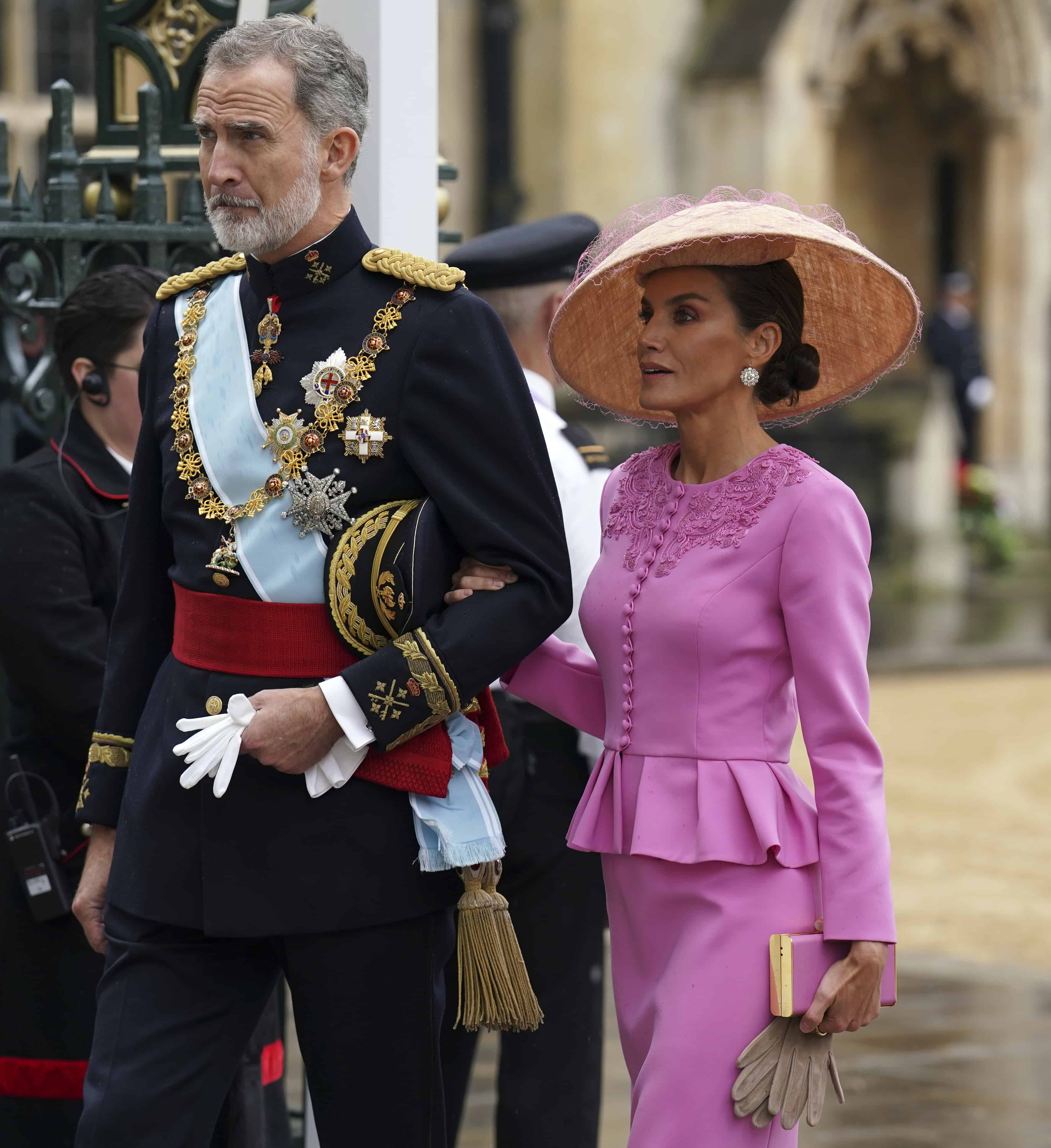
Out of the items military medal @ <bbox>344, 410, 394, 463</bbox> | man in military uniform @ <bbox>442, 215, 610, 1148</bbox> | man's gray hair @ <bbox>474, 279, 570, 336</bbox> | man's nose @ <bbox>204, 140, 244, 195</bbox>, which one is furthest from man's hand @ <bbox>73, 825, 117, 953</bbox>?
man's gray hair @ <bbox>474, 279, 570, 336</bbox>

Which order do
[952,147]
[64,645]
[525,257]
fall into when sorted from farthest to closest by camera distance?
[952,147] → [525,257] → [64,645]

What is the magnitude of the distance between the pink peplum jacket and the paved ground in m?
0.39

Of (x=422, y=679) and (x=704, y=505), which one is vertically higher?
(x=704, y=505)

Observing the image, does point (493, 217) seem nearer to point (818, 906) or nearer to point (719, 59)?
point (719, 59)

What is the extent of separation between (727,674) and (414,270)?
2.15ft

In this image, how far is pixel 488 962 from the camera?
2.90 metres

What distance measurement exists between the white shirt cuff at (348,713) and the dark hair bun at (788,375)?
71 cm

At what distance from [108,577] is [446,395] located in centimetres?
105

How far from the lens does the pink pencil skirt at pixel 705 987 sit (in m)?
2.78

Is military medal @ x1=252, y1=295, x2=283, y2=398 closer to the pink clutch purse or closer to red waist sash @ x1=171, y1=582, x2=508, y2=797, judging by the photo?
red waist sash @ x1=171, y1=582, x2=508, y2=797

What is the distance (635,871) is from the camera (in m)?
2.92

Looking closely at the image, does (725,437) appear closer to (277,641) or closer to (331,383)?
(331,383)

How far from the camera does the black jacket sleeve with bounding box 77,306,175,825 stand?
303 cm

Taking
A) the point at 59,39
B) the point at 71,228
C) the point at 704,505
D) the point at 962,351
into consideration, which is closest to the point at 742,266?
the point at 704,505
